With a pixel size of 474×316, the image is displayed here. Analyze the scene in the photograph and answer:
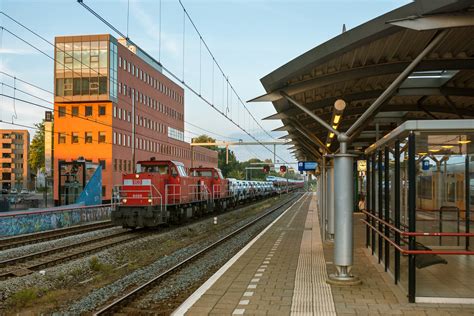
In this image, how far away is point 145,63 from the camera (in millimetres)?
60719

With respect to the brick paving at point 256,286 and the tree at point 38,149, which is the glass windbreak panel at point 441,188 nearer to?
the brick paving at point 256,286

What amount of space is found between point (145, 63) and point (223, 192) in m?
33.9

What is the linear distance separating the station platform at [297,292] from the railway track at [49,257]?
445 centimetres

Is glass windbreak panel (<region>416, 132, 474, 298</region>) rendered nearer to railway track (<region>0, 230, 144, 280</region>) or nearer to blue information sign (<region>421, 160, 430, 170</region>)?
blue information sign (<region>421, 160, 430, 170</region>)

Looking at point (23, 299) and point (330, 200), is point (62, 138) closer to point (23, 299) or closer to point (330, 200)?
point (330, 200)

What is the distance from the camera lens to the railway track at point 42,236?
1555 cm

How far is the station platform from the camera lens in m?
6.65

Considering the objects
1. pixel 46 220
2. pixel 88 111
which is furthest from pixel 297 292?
pixel 88 111

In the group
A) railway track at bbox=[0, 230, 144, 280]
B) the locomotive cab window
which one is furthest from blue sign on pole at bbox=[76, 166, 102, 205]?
railway track at bbox=[0, 230, 144, 280]

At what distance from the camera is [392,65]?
8.73 m

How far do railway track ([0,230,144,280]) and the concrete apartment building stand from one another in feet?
341

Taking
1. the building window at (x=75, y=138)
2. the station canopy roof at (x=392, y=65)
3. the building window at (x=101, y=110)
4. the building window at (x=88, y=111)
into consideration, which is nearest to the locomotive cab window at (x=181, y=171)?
the station canopy roof at (x=392, y=65)

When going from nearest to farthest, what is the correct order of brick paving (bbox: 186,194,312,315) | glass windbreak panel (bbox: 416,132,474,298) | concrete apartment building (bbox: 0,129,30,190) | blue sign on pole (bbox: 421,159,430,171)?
brick paving (bbox: 186,194,312,315), glass windbreak panel (bbox: 416,132,474,298), blue sign on pole (bbox: 421,159,430,171), concrete apartment building (bbox: 0,129,30,190)

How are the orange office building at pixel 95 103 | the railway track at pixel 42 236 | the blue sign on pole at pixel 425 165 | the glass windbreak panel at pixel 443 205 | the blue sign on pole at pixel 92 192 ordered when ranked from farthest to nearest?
the orange office building at pixel 95 103, the blue sign on pole at pixel 92 192, the railway track at pixel 42 236, the blue sign on pole at pixel 425 165, the glass windbreak panel at pixel 443 205
